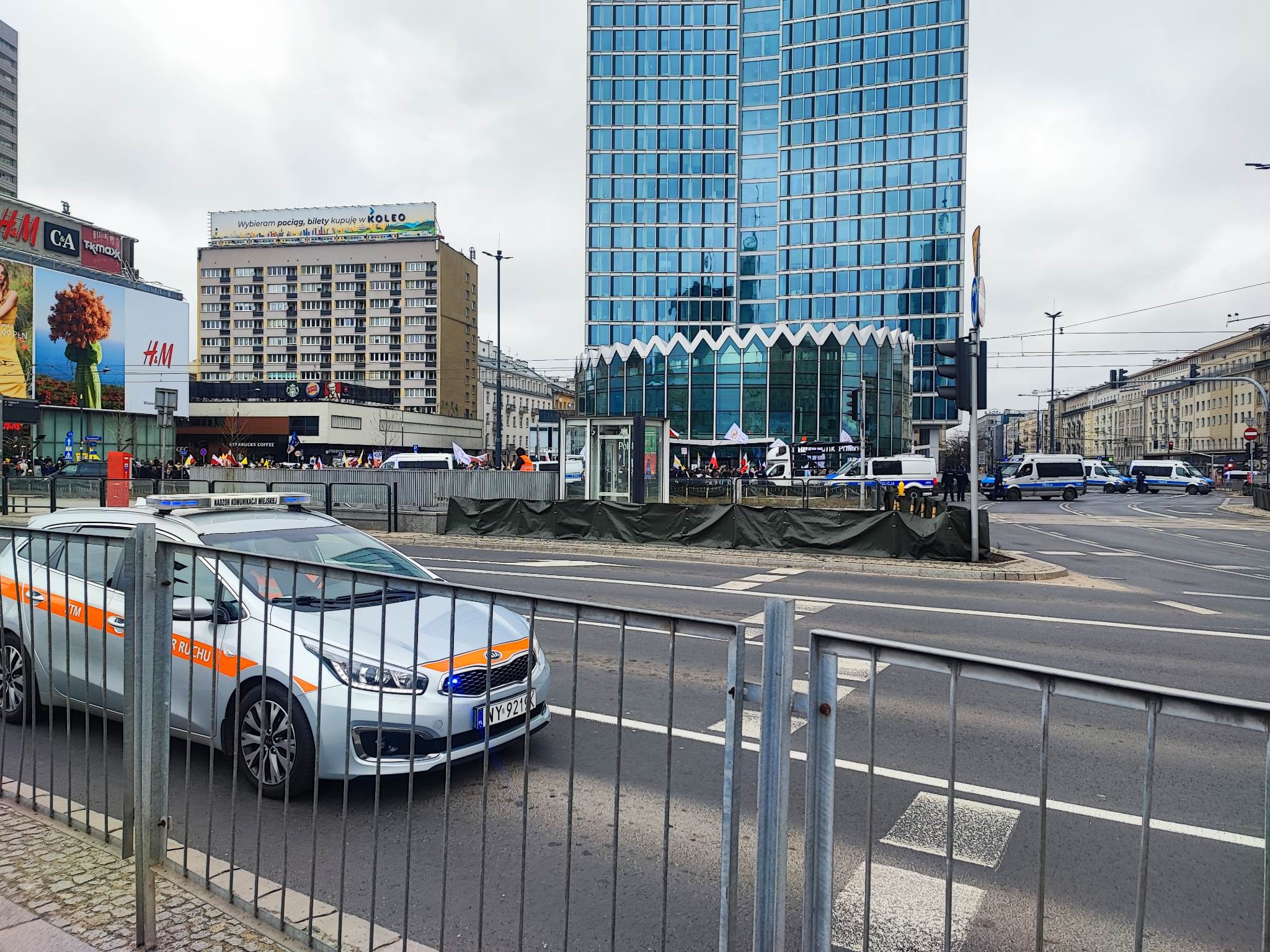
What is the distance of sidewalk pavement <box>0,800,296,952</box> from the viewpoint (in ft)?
10.7

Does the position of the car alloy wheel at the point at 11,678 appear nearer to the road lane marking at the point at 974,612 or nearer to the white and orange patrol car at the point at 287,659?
the white and orange patrol car at the point at 287,659

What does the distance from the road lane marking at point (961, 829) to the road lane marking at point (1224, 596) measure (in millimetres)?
11074

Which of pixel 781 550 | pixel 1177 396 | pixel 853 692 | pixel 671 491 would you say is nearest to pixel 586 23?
pixel 671 491

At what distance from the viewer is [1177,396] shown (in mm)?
128750

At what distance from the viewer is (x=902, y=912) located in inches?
146

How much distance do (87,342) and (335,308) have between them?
50.1 metres

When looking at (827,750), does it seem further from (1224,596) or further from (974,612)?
(1224,596)

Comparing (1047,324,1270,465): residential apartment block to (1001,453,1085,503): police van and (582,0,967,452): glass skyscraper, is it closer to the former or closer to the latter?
(582,0,967,452): glass skyscraper

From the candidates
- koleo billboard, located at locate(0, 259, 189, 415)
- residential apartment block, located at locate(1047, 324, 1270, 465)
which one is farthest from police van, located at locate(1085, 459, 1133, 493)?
koleo billboard, located at locate(0, 259, 189, 415)

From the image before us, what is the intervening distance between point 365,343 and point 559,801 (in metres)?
122

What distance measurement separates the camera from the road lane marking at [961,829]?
4258mm

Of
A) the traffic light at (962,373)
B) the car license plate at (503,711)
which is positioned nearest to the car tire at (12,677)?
the car license plate at (503,711)

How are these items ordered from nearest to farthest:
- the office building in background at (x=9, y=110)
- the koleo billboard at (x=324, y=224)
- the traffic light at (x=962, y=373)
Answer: the traffic light at (x=962, y=373) → the koleo billboard at (x=324, y=224) → the office building in background at (x=9, y=110)

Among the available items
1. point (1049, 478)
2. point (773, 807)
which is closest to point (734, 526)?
point (773, 807)
